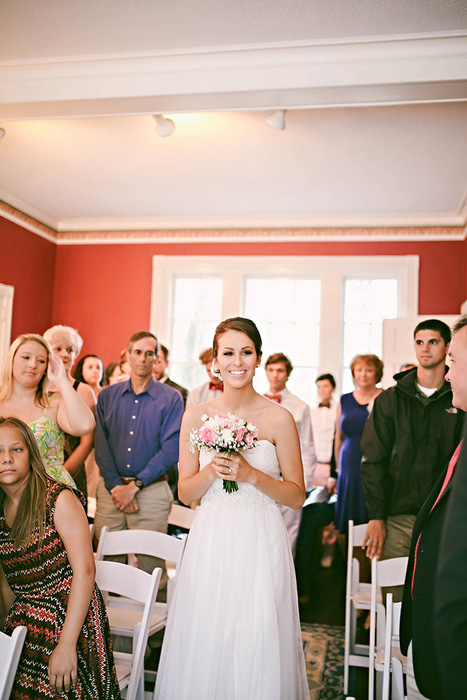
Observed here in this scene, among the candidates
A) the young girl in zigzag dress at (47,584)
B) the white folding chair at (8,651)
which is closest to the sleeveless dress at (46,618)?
the young girl in zigzag dress at (47,584)

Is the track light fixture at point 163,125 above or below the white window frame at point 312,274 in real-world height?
above

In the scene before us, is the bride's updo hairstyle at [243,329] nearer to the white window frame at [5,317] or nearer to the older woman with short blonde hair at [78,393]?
the older woman with short blonde hair at [78,393]

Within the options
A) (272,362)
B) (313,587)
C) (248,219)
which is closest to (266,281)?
(248,219)

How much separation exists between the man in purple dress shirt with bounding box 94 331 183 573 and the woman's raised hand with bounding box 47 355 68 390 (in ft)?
1.88

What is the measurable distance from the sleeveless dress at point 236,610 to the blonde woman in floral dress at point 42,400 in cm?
122

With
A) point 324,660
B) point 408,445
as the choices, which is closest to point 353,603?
point 324,660

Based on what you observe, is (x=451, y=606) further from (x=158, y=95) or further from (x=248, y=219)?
(x=248, y=219)

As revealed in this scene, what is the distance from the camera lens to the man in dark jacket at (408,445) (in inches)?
125

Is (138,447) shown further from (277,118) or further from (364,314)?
(364,314)

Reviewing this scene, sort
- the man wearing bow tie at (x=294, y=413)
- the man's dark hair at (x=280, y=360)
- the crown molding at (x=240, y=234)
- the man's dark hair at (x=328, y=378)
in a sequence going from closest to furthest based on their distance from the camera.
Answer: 1. the man wearing bow tie at (x=294, y=413)
2. the man's dark hair at (x=280, y=360)
3. the man's dark hair at (x=328, y=378)
4. the crown molding at (x=240, y=234)

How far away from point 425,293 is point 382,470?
4.46 m

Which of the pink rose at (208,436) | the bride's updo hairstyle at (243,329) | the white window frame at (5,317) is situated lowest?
the pink rose at (208,436)

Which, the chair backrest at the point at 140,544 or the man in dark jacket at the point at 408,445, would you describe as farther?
the man in dark jacket at the point at 408,445

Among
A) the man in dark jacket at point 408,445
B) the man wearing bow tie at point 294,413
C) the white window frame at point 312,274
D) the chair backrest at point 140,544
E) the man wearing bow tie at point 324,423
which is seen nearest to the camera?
the chair backrest at point 140,544
